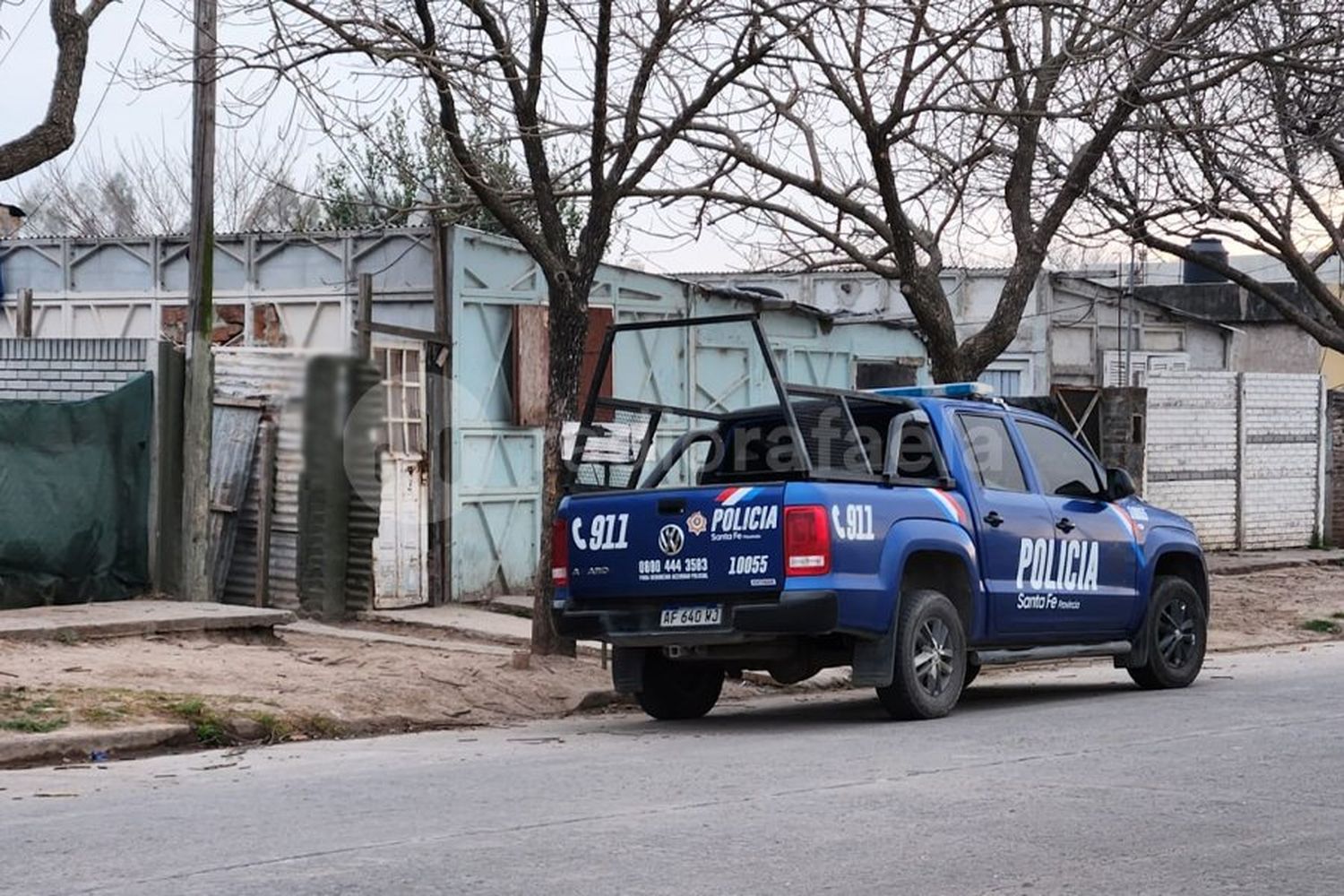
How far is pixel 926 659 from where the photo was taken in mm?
10742

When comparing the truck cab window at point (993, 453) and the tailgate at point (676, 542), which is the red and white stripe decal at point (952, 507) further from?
the tailgate at point (676, 542)

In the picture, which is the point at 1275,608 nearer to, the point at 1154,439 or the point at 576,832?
the point at 1154,439

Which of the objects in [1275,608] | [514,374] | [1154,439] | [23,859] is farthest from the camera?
[1154,439]

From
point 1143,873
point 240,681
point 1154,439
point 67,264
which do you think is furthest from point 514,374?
point 1143,873

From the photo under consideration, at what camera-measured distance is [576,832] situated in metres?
6.77

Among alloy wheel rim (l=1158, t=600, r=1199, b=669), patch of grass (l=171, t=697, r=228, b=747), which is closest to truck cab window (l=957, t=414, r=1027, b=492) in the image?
alloy wheel rim (l=1158, t=600, r=1199, b=669)

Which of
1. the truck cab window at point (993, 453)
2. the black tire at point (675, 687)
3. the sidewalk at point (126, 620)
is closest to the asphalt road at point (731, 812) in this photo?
the black tire at point (675, 687)

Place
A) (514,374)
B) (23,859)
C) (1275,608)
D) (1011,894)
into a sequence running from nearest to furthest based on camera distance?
(1011,894) → (23,859) → (514,374) → (1275,608)

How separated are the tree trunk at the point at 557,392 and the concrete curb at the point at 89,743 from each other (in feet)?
11.2

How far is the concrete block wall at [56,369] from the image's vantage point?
15.7m

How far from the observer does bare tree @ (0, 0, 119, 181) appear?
34.8 feet

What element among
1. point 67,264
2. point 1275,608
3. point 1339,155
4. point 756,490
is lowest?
point 1275,608

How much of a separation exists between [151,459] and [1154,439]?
14335 mm

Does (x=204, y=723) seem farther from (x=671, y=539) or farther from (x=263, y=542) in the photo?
(x=263, y=542)
